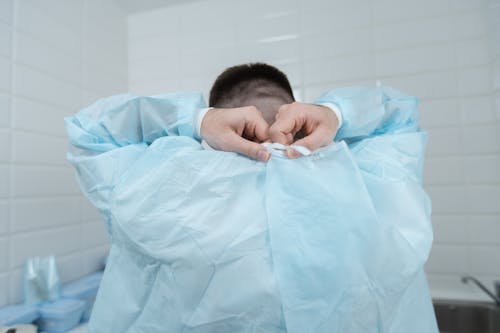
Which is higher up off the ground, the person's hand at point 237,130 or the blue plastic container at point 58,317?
the person's hand at point 237,130

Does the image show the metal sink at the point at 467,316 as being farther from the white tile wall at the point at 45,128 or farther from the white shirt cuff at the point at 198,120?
the white tile wall at the point at 45,128

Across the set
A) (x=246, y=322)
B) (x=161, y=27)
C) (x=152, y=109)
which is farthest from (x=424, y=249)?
(x=161, y=27)

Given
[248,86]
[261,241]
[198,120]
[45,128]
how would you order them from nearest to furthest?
[261,241] → [198,120] → [248,86] → [45,128]

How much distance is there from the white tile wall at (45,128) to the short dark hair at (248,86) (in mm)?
521

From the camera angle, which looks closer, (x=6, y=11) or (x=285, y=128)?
(x=285, y=128)

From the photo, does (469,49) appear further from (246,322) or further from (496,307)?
(246,322)

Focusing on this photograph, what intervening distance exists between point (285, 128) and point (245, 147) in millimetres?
60

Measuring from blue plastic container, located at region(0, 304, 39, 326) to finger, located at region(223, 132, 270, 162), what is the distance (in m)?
0.63

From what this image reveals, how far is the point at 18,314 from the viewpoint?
1.98 feet

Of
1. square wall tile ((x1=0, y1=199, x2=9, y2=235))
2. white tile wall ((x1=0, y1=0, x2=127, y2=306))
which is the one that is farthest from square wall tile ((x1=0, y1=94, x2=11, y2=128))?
square wall tile ((x1=0, y1=199, x2=9, y2=235))

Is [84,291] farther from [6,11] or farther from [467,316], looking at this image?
[467,316]

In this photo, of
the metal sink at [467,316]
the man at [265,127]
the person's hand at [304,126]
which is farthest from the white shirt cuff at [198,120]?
the metal sink at [467,316]

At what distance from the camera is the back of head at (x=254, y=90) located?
0.50 metres

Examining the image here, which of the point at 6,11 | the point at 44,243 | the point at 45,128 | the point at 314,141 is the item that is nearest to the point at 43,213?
the point at 44,243
